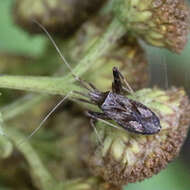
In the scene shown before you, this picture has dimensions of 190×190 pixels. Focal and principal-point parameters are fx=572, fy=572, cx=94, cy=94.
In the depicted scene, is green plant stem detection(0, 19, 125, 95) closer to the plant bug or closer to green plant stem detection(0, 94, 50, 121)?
the plant bug

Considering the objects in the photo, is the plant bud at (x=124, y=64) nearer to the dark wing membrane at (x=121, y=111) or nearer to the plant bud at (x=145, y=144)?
the dark wing membrane at (x=121, y=111)

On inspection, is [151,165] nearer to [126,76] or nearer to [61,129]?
[126,76]

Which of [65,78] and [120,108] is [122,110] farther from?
[65,78]

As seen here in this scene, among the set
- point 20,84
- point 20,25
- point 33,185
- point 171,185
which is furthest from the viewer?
point 171,185

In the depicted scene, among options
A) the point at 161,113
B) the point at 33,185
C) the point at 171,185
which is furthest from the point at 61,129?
the point at 171,185

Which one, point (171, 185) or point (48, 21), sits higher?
point (48, 21)

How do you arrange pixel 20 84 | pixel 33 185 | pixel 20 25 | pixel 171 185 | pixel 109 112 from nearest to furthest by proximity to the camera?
pixel 20 84 < pixel 109 112 < pixel 33 185 < pixel 20 25 < pixel 171 185

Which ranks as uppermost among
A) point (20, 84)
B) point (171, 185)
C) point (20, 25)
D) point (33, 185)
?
point (20, 84)
